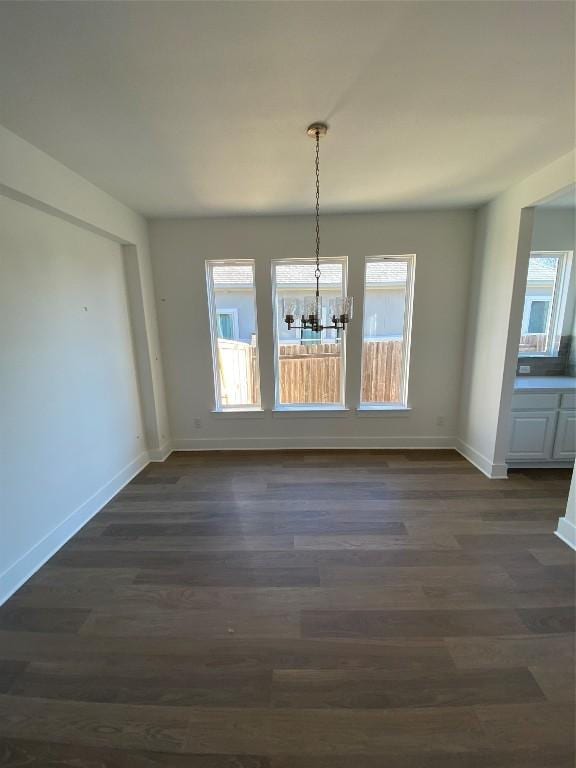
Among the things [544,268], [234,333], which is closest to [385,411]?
[234,333]

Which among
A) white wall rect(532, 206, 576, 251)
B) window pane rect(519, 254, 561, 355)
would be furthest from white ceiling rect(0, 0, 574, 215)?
window pane rect(519, 254, 561, 355)

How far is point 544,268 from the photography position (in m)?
3.52

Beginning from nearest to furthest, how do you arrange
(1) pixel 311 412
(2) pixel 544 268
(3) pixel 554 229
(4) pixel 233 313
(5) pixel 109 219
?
(5) pixel 109 219 < (3) pixel 554 229 < (2) pixel 544 268 < (4) pixel 233 313 < (1) pixel 311 412

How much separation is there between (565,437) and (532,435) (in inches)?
12.7

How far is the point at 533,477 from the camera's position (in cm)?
308

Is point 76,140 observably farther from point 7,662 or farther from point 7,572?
point 7,662

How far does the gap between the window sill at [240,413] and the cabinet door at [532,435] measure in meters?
2.77

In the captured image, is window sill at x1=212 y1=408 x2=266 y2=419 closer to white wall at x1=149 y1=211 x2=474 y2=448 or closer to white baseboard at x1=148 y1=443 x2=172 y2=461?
white wall at x1=149 y1=211 x2=474 y2=448

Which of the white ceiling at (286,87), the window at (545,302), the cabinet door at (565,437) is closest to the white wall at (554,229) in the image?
the window at (545,302)

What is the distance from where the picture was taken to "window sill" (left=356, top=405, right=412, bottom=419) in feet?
12.1

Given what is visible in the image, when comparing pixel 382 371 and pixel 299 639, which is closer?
pixel 299 639

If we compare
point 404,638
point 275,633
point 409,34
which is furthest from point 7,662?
point 409,34

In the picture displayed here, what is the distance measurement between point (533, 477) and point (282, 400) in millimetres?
2804

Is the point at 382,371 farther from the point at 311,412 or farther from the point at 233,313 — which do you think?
the point at 233,313
